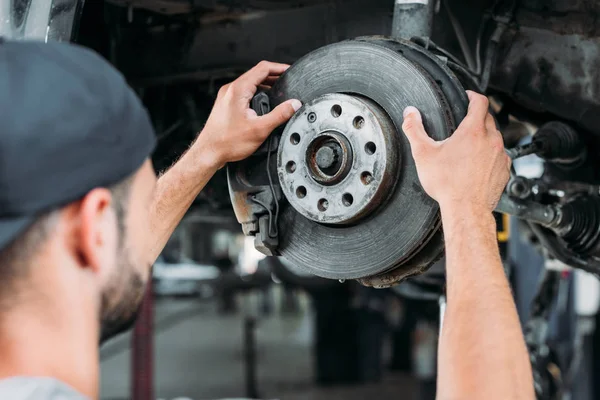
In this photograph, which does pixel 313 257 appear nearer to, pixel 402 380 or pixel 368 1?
pixel 368 1

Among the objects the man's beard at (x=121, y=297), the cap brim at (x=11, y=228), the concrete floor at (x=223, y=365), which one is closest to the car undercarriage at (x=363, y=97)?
the man's beard at (x=121, y=297)

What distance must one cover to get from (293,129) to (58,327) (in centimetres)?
51

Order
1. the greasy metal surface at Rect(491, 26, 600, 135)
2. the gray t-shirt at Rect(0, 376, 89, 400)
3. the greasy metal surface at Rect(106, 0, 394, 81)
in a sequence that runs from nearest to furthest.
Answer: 1. the gray t-shirt at Rect(0, 376, 89, 400)
2. the greasy metal surface at Rect(491, 26, 600, 135)
3. the greasy metal surface at Rect(106, 0, 394, 81)

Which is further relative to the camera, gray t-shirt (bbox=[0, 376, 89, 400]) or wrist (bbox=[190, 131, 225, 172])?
wrist (bbox=[190, 131, 225, 172])

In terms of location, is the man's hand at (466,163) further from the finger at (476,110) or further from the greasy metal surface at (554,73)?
the greasy metal surface at (554,73)

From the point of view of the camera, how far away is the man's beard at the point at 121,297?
2.29ft

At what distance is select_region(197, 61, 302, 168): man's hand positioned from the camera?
1.12 metres

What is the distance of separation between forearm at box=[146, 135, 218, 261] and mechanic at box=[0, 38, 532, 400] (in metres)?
0.39

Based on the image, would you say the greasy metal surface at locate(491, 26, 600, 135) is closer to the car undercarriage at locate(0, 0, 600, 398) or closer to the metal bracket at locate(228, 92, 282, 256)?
the car undercarriage at locate(0, 0, 600, 398)

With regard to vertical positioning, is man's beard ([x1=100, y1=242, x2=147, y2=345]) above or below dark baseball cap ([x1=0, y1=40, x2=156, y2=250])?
below

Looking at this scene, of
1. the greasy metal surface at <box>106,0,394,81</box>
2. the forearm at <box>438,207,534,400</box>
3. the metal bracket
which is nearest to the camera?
the forearm at <box>438,207,534,400</box>

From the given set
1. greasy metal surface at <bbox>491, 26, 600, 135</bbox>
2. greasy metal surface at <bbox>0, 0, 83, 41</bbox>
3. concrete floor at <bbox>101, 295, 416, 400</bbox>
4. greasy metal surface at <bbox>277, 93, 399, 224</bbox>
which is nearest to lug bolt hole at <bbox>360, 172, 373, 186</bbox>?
greasy metal surface at <bbox>277, 93, 399, 224</bbox>

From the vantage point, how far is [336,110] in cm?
106

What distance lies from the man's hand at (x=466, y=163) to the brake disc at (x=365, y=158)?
0.04 m
